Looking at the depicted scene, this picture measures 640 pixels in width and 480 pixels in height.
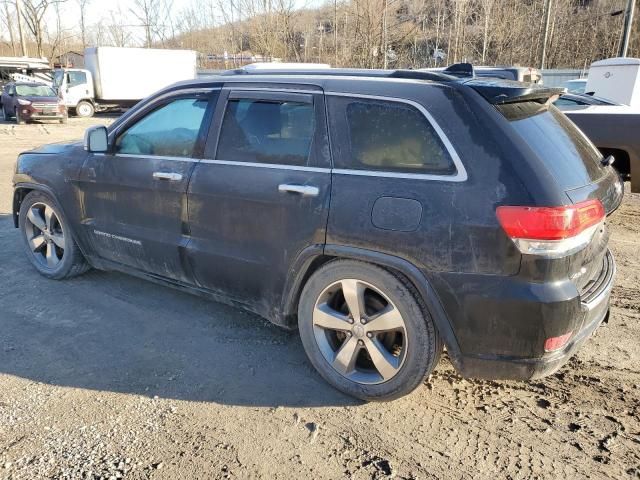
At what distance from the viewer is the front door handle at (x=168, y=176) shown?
3.65 meters

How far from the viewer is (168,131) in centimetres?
389

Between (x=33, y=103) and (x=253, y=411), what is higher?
(x=33, y=103)

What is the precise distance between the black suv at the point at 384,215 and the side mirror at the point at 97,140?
0.33m

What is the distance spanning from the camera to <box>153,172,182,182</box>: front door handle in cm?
365

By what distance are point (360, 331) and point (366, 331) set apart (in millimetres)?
41

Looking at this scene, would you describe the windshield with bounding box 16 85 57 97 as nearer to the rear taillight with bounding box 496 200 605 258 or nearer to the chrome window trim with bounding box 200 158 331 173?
the chrome window trim with bounding box 200 158 331 173

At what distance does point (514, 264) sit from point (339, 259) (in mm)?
948

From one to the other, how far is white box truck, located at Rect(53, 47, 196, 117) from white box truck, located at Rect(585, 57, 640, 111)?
1956 centimetres

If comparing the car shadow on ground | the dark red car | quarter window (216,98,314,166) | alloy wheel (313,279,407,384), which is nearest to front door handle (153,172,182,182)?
quarter window (216,98,314,166)

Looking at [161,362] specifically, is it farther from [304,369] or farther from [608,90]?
[608,90]

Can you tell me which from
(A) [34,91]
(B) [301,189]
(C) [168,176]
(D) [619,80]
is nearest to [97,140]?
(C) [168,176]

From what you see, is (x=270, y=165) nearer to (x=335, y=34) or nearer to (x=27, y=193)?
(x=27, y=193)

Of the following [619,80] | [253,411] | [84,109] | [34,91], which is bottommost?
[253,411]

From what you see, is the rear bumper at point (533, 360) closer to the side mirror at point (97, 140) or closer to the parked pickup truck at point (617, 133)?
the side mirror at point (97, 140)
